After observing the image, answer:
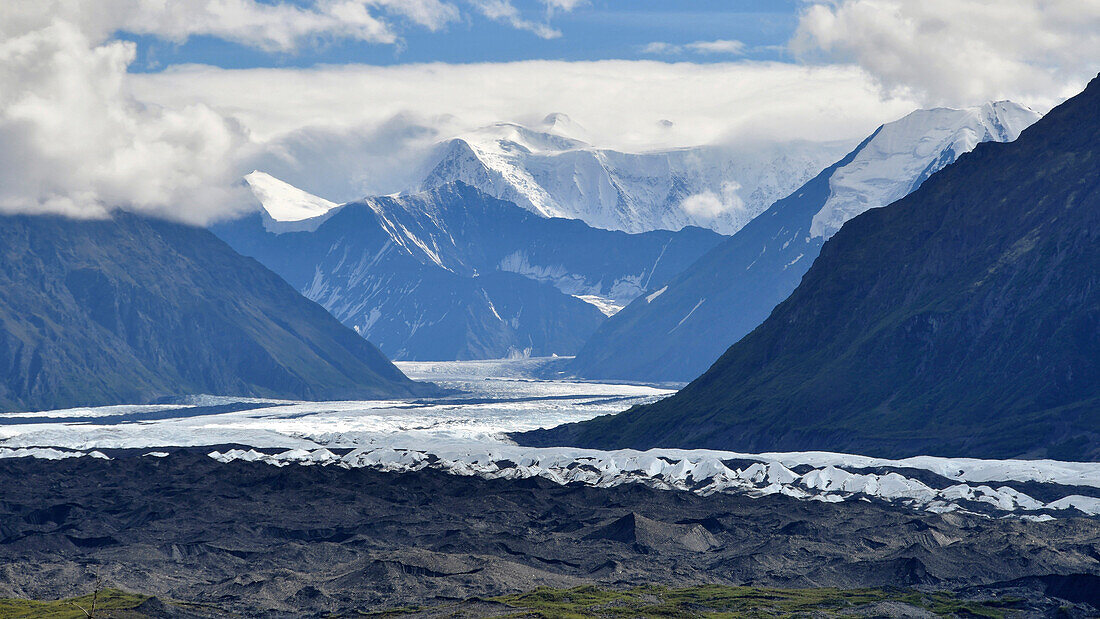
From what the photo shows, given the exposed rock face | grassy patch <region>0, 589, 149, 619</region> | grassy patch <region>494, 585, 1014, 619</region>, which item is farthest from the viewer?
the exposed rock face

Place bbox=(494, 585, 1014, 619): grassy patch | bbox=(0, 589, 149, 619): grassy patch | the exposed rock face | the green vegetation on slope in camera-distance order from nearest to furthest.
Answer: bbox=(0, 589, 149, 619): grassy patch, the green vegetation on slope, bbox=(494, 585, 1014, 619): grassy patch, the exposed rock face

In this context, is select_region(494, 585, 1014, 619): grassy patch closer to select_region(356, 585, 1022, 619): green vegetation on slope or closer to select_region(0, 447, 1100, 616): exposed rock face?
select_region(356, 585, 1022, 619): green vegetation on slope

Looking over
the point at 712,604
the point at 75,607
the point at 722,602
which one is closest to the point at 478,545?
the point at 712,604

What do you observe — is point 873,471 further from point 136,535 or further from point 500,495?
point 136,535

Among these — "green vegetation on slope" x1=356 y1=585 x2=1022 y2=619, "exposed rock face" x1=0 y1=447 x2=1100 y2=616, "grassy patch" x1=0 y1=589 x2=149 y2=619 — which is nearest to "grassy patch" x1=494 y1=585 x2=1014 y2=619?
"green vegetation on slope" x1=356 y1=585 x2=1022 y2=619

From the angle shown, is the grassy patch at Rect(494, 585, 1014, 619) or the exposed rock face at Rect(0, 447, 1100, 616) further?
the exposed rock face at Rect(0, 447, 1100, 616)

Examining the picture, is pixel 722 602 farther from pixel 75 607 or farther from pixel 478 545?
pixel 75 607

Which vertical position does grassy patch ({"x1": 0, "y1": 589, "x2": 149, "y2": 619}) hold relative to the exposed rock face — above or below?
below

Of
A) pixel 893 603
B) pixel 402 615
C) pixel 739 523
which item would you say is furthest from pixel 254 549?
pixel 893 603
